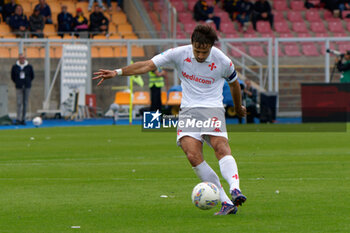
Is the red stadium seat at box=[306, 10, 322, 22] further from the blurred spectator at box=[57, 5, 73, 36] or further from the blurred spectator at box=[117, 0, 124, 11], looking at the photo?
the blurred spectator at box=[57, 5, 73, 36]

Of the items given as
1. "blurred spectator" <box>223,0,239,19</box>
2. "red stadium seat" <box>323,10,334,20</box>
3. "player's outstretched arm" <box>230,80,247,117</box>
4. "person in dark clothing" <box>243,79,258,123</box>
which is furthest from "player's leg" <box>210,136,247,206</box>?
"red stadium seat" <box>323,10,334,20</box>

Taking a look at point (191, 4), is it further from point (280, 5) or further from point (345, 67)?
point (345, 67)

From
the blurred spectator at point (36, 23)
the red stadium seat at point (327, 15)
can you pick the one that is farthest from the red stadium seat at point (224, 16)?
the blurred spectator at point (36, 23)

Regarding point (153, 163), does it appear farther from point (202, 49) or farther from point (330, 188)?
point (202, 49)

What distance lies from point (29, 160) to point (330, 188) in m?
6.40

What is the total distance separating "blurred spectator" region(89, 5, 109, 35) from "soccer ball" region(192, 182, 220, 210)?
83.9 feet

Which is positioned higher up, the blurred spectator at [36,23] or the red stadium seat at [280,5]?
the red stadium seat at [280,5]

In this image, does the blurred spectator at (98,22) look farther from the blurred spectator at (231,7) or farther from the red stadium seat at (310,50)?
the red stadium seat at (310,50)

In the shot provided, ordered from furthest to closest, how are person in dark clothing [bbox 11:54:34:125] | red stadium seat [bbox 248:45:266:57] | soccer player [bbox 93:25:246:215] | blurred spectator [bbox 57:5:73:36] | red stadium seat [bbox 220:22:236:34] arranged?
red stadium seat [bbox 220:22:236:34] → red stadium seat [bbox 248:45:266:57] → blurred spectator [bbox 57:5:73:36] → person in dark clothing [bbox 11:54:34:125] → soccer player [bbox 93:25:246:215]

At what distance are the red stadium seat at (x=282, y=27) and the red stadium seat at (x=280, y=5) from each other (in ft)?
5.83

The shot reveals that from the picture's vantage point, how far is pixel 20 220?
753 centimetres

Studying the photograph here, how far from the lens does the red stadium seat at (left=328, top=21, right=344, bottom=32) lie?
1443 inches

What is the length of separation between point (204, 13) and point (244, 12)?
7.97 ft

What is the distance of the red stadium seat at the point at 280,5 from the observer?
127ft
